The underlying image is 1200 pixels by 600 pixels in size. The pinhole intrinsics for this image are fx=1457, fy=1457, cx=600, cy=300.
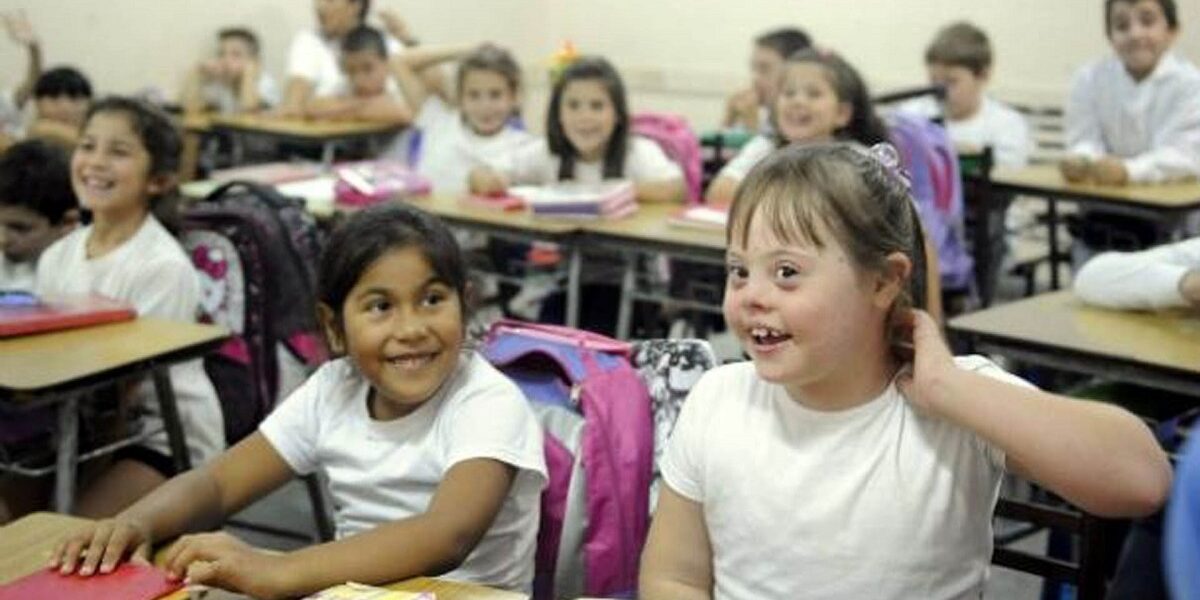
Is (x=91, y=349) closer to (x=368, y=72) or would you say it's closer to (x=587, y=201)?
(x=587, y=201)

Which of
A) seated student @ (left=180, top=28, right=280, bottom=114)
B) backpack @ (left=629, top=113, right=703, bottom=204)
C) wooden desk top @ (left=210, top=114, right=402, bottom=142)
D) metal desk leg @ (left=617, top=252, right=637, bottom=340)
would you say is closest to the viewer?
metal desk leg @ (left=617, top=252, right=637, bottom=340)

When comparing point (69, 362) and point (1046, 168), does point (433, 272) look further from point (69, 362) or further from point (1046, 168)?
point (1046, 168)

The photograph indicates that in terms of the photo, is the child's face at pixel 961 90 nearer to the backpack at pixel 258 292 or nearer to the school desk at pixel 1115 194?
the school desk at pixel 1115 194

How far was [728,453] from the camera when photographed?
164cm

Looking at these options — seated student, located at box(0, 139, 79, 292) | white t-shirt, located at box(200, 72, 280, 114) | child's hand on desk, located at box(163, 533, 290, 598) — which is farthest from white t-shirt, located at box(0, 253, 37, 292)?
white t-shirt, located at box(200, 72, 280, 114)

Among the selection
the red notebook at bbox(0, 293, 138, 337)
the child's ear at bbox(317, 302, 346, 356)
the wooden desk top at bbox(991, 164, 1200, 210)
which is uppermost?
the child's ear at bbox(317, 302, 346, 356)

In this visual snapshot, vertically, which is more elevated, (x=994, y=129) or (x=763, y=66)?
(x=763, y=66)

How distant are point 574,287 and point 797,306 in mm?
2643

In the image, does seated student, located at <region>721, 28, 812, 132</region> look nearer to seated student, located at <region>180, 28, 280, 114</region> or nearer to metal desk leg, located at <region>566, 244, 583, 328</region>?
metal desk leg, located at <region>566, 244, 583, 328</region>

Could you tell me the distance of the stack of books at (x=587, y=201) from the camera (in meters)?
4.04

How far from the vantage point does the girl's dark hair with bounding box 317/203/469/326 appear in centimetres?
199

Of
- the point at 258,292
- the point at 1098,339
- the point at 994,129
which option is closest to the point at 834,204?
the point at 1098,339

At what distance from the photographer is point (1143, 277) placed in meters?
2.73

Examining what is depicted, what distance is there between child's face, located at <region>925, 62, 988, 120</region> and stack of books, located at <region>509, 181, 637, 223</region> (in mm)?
2186
